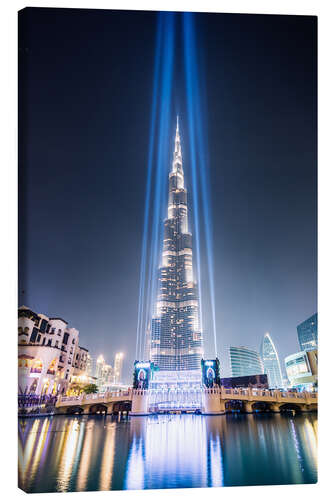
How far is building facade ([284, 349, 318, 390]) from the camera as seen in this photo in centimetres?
2570

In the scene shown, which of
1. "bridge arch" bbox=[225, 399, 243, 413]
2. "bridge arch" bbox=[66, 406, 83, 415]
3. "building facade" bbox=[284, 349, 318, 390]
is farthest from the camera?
"building facade" bbox=[284, 349, 318, 390]

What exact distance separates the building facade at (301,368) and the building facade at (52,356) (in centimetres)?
1981

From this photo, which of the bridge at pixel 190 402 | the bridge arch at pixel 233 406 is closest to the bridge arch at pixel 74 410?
the bridge at pixel 190 402

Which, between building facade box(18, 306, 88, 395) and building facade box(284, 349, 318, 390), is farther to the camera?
building facade box(284, 349, 318, 390)

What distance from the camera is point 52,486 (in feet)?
15.9

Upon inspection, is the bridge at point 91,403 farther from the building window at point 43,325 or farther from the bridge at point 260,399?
the bridge at point 260,399

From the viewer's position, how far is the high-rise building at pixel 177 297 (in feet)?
206

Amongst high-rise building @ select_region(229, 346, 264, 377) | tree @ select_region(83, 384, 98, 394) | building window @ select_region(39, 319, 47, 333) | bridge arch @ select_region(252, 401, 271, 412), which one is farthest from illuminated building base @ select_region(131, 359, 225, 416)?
high-rise building @ select_region(229, 346, 264, 377)

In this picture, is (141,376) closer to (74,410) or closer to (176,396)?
(176,396)

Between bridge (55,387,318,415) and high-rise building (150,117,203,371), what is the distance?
135ft

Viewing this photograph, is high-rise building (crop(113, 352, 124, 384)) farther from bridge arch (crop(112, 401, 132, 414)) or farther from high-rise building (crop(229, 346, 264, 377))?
bridge arch (crop(112, 401, 132, 414))

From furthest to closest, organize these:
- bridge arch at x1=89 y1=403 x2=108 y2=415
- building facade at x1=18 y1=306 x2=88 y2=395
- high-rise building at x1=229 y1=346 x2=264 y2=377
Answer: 1. high-rise building at x1=229 y1=346 x2=264 y2=377
2. bridge arch at x1=89 y1=403 x2=108 y2=415
3. building facade at x1=18 y1=306 x2=88 y2=395

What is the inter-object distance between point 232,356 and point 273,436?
6041 cm
